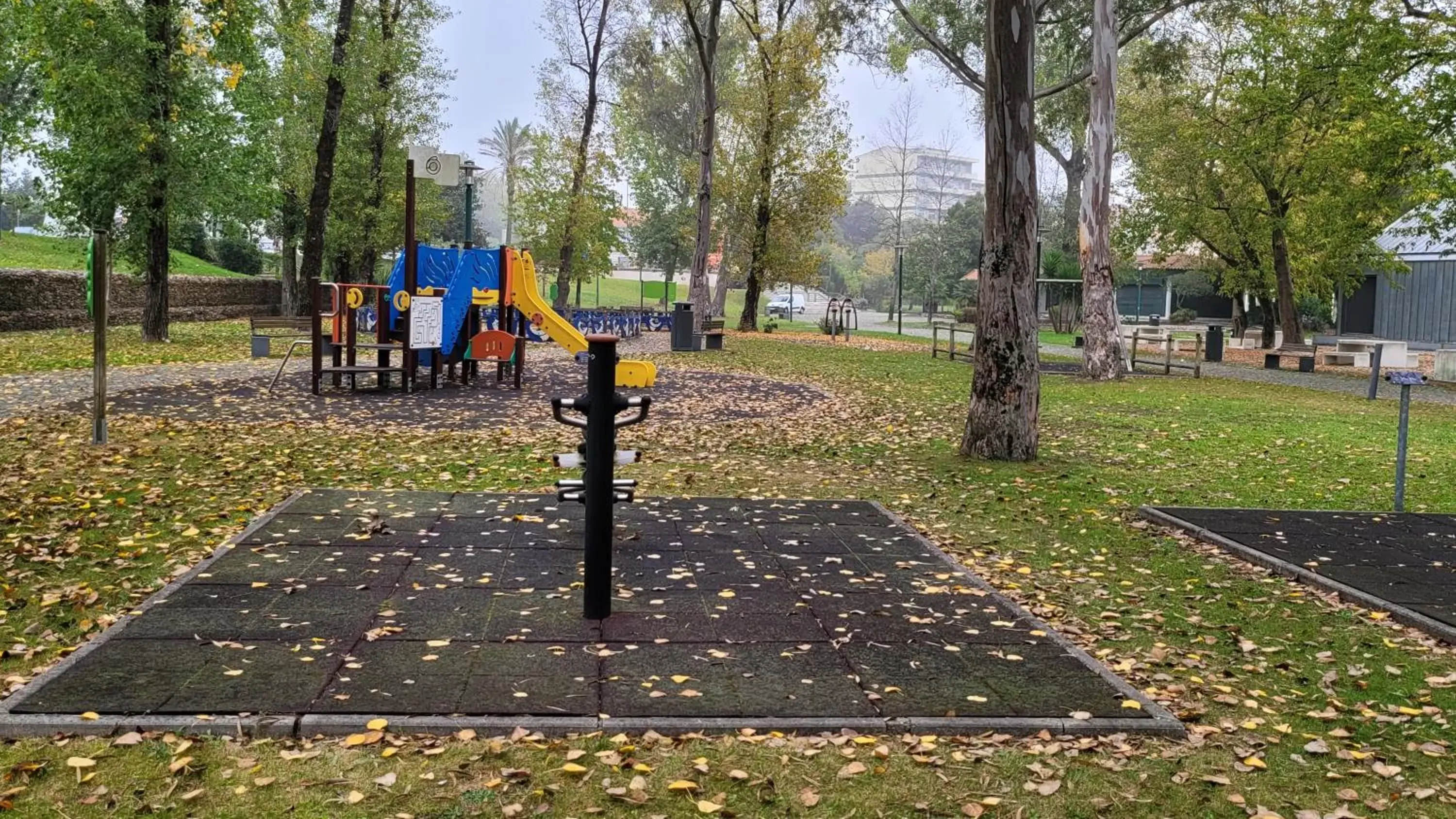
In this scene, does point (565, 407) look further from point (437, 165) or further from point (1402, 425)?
point (437, 165)

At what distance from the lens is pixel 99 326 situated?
8.58 metres

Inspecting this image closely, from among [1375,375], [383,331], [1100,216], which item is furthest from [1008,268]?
[1375,375]

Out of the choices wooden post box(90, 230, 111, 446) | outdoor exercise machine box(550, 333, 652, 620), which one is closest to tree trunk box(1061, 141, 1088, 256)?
wooden post box(90, 230, 111, 446)

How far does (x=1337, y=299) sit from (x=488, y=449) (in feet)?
103

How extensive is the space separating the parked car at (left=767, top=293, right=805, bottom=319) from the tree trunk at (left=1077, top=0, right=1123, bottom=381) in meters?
32.5

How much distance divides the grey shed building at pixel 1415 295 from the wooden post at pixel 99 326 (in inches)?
1050

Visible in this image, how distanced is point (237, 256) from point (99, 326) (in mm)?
37715

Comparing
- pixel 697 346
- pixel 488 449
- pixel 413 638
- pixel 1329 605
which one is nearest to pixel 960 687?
pixel 413 638

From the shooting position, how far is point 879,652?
4250 mm

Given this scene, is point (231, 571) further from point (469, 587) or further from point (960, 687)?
point (960, 687)

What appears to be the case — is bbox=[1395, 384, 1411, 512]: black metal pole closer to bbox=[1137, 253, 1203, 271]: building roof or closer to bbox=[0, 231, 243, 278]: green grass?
bbox=[0, 231, 243, 278]: green grass

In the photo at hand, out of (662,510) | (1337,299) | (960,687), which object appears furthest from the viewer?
(1337,299)

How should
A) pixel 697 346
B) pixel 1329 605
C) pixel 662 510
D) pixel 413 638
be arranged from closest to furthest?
1. pixel 413 638
2. pixel 1329 605
3. pixel 662 510
4. pixel 697 346

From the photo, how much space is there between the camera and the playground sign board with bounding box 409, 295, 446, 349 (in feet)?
44.0
